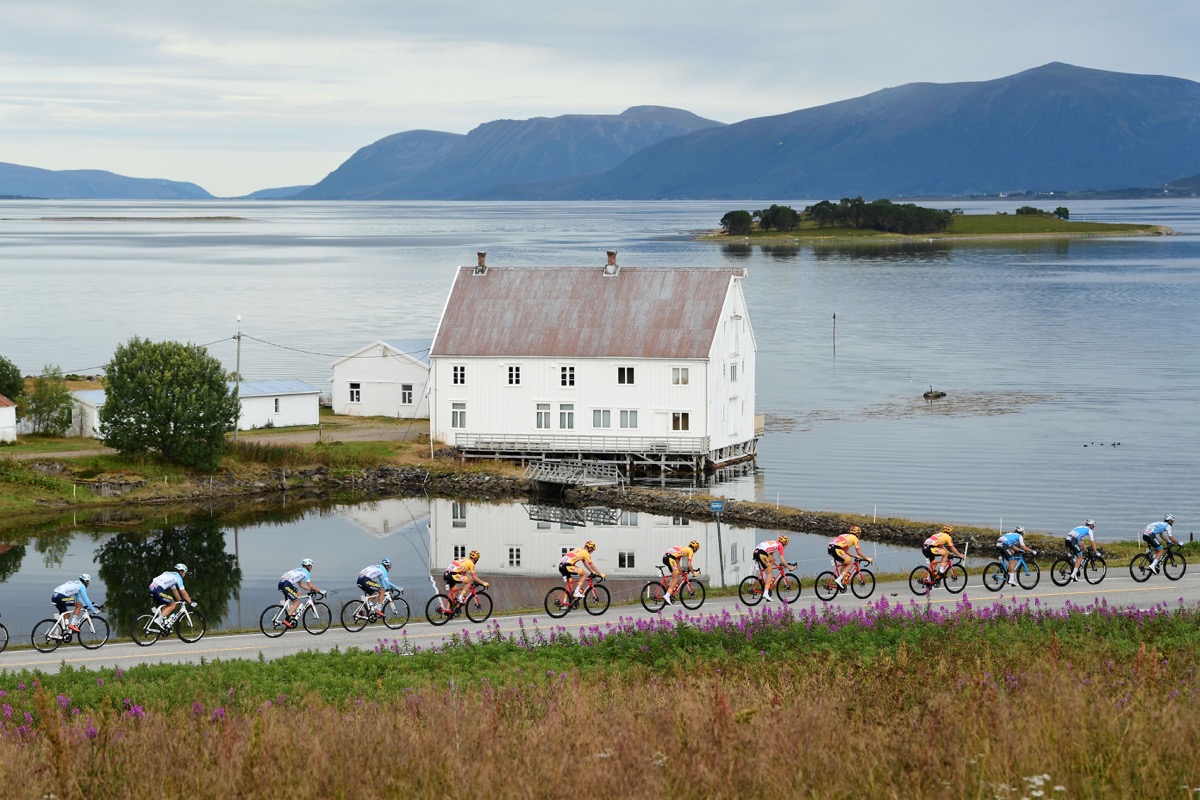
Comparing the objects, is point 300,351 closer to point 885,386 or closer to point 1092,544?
point 885,386

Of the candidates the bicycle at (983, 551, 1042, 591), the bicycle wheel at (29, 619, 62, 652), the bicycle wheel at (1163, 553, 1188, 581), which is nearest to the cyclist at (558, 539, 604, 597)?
the bicycle at (983, 551, 1042, 591)

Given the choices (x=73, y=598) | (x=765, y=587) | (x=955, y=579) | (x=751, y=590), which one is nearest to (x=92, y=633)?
(x=73, y=598)

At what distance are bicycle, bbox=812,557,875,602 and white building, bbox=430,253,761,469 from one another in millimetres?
26751

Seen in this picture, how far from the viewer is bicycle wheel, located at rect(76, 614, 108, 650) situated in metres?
26.5

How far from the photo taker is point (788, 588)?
28.5 meters

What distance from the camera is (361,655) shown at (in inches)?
862

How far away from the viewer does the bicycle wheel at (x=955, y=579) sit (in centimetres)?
2877

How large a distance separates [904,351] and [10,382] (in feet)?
200

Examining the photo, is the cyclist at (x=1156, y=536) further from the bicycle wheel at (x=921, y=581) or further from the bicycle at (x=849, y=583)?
the bicycle at (x=849, y=583)

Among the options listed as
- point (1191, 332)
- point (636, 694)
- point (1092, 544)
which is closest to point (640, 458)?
point (1092, 544)

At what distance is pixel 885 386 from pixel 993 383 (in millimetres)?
6580

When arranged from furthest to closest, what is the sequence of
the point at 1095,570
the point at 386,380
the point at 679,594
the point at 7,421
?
the point at 386,380 → the point at 7,421 → the point at 1095,570 → the point at 679,594

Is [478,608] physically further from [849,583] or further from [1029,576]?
[1029,576]

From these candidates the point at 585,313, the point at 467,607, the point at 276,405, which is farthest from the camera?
the point at 276,405
